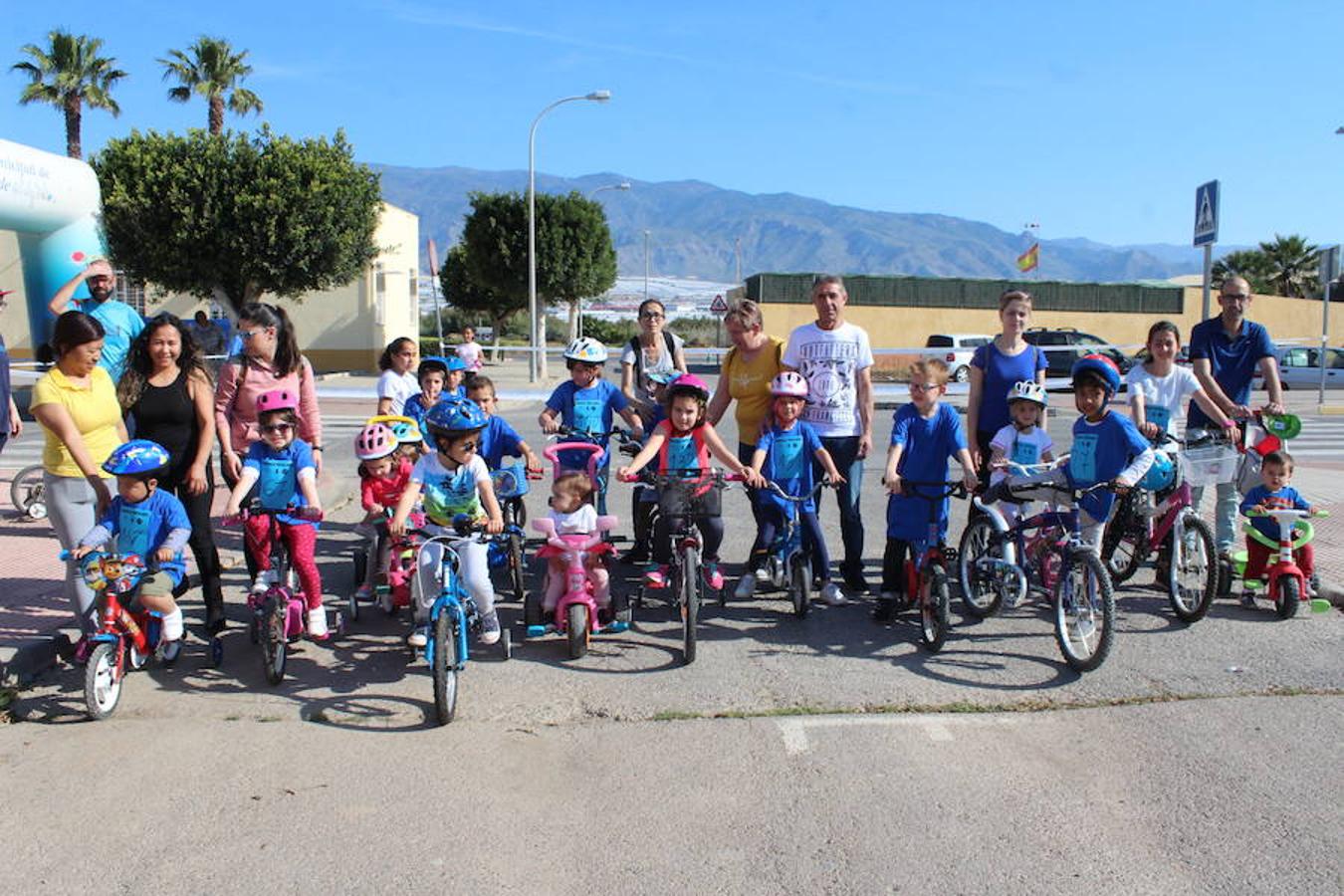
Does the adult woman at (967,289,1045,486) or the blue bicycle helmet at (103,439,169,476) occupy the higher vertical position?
the adult woman at (967,289,1045,486)

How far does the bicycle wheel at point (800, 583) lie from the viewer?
6512 millimetres

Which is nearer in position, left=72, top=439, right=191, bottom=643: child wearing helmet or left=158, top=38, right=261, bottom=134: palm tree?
left=72, top=439, right=191, bottom=643: child wearing helmet

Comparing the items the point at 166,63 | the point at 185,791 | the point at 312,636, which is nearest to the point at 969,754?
the point at 185,791

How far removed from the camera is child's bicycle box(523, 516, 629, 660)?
19.0 feet

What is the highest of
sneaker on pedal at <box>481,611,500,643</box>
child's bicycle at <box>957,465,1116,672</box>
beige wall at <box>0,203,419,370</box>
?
beige wall at <box>0,203,419,370</box>

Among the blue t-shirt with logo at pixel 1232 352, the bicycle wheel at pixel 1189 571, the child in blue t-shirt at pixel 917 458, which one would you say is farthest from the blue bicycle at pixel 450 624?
the blue t-shirt with logo at pixel 1232 352

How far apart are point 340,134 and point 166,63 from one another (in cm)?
1491

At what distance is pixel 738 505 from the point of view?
420 inches

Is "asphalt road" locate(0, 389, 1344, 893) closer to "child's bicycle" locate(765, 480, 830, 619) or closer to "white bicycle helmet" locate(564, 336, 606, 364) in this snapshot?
"child's bicycle" locate(765, 480, 830, 619)

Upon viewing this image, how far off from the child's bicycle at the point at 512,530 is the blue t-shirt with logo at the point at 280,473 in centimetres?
111

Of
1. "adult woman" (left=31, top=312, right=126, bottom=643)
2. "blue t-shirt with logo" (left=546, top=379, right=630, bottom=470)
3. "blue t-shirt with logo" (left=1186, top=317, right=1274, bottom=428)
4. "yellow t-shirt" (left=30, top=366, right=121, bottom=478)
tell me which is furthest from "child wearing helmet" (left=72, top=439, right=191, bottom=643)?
"blue t-shirt with logo" (left=1186, top=317, right=1274, bottom=428)

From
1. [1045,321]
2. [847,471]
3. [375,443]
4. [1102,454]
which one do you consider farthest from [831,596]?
[1045,321]

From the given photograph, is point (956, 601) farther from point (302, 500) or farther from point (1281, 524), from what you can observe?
point (302, 500)

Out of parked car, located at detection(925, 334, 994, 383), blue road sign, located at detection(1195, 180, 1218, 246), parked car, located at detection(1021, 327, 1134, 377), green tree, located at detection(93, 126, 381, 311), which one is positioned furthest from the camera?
parked car, located at detection(925, 334, 994, 383)
